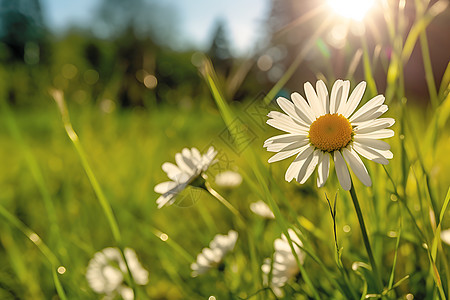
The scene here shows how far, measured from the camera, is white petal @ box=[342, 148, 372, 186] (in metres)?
0.36

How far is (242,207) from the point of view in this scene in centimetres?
129

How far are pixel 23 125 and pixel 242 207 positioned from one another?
3.60m

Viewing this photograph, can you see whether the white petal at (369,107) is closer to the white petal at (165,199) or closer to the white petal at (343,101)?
the white petal at (343,101)

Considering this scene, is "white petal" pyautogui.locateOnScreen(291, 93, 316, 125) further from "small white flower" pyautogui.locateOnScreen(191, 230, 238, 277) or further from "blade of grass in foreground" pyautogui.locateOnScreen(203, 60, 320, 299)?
"small white flower" pyautogui.locateOnScreen(191, 230, 238, 277)

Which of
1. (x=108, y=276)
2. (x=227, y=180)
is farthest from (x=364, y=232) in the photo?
(x=227, y=180)

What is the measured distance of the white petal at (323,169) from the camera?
383 millimetres

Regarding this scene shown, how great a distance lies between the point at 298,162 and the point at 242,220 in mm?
183

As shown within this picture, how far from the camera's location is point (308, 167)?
0.40 metres

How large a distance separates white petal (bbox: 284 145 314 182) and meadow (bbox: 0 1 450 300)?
0.13 ft

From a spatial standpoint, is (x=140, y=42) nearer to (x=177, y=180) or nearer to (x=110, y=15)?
(x=110, y=15)

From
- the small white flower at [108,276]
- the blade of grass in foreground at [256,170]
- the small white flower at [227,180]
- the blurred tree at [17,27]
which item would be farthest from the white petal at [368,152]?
the blurred tree at [17,27]

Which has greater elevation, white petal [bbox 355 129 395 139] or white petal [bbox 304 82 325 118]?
white petal [bbox 304 82 325 118]

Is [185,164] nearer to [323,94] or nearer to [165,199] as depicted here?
[165,199]

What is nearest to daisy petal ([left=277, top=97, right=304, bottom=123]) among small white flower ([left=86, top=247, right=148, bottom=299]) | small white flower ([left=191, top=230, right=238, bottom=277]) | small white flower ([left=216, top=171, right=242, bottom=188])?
small white flower ([left=191, top=230, right=238, bottom=277])
